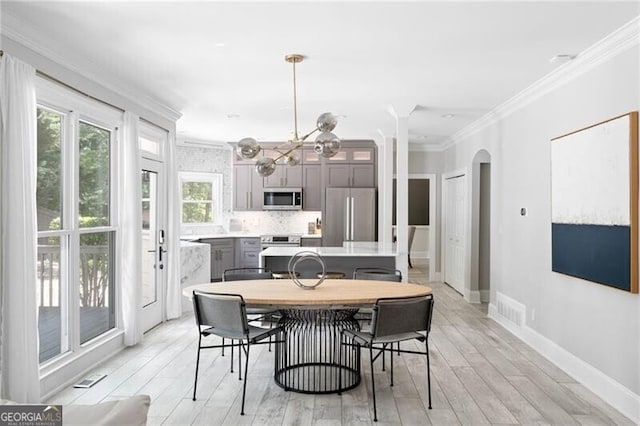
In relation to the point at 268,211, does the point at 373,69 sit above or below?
above

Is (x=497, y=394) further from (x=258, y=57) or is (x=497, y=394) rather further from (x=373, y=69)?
(x=258, y=57)

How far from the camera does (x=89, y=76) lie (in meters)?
3.94

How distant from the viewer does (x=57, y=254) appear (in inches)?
142

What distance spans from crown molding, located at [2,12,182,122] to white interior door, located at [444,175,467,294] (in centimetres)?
442

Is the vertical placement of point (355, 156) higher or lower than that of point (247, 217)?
higher

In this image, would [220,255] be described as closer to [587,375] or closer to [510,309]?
[510,309]

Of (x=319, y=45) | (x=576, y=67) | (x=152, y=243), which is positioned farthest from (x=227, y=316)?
(x=576, y=67)

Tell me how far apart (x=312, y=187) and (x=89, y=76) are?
4.86m

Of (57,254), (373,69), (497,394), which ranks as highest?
(373,69)

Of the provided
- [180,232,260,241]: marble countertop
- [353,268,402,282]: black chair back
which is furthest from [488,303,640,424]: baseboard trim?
[180,232,260,241]: marble countertop

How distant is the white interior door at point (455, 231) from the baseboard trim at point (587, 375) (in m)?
2.45

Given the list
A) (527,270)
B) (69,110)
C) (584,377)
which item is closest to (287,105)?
(69,110)

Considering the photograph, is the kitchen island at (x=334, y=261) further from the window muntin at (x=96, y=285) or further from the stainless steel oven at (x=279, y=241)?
the stainless steel oven at (x=279, y=241)

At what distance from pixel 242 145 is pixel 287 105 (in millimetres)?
1740
